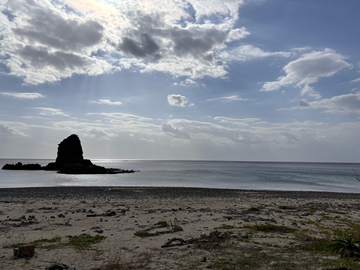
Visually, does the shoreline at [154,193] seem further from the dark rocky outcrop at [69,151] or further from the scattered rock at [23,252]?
the dark rocky outcrop at [69,151]

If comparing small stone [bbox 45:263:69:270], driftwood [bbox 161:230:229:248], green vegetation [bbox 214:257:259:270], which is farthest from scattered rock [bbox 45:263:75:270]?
green vegetation [bbox 214:257:259:270]

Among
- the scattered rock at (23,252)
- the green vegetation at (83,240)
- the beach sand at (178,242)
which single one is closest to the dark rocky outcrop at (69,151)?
the beach sand at (178,242)

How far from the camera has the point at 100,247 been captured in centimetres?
986

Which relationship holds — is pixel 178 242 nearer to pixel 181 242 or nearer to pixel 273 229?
pixel 181 242

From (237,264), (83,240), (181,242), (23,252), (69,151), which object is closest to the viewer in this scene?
(237,264)

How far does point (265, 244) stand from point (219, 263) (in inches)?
129

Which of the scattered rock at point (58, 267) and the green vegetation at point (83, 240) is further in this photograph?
the green vegetation at point (83, 240)

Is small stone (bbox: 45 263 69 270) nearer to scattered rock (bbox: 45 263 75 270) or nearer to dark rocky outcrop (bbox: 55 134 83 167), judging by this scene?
scattered rock (bbox: 45 263 75 270)

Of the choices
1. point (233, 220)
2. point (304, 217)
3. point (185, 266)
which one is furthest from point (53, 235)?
point (304, 217)

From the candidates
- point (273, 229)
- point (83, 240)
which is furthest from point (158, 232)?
point (273, 229)

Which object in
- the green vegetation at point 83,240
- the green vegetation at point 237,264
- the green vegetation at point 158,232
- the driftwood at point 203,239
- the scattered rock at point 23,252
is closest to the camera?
the green vegetation at point 237,264

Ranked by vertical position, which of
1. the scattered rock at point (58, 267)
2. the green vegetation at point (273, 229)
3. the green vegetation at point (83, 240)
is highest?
the scattered rock at point (58, 267)

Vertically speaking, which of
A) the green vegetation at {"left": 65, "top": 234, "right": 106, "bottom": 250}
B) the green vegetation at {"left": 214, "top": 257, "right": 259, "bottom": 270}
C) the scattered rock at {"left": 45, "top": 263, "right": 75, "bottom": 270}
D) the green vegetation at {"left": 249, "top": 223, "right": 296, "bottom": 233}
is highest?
the scattered rock at {"left": 45, "top": 263, "right": 75, "bottom": 270}

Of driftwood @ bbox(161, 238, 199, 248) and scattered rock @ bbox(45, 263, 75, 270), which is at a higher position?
scattered rock @ bbox(45, 263, 75, 270)
